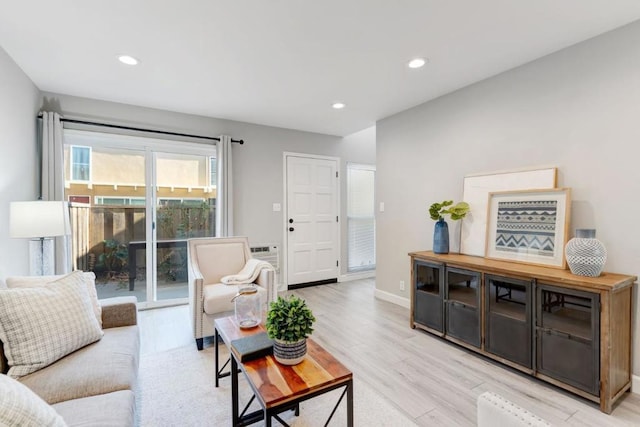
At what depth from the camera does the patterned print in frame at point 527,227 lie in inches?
92.4

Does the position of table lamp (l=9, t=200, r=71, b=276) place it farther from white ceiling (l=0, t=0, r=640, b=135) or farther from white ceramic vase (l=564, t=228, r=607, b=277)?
white ceramic vase (l=564, t=228, r=607, b=277)

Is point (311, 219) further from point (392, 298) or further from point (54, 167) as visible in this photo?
point (54, 167)

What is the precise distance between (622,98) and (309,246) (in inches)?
151

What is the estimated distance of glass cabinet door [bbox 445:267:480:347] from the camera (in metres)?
2.53

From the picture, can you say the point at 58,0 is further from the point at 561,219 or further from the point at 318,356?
the point at 561,219

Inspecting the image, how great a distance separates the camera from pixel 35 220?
86.8 inches

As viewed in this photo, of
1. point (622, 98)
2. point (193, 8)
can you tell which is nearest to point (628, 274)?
point (622, 98)

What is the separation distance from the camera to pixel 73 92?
320cm

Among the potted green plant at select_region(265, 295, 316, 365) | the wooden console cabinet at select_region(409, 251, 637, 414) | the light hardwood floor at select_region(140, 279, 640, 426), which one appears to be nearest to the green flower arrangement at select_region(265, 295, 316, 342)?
the potted green plant at select_region(265, 295, 316, 365)

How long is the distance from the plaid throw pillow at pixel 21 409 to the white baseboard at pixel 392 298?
3.42 m

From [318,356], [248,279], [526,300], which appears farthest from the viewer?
[248,279]

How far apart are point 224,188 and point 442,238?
9.00 feet

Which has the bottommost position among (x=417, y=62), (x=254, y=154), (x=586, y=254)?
(x=586, y=254)

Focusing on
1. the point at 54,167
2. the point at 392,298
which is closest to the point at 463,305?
the point at 392,298
